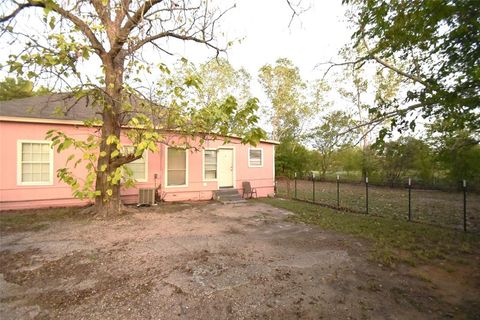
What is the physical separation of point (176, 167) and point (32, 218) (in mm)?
4745

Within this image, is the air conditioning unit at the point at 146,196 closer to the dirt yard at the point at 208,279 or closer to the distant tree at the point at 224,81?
the dirt yard at the point at 208,279

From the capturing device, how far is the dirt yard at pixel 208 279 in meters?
2.75

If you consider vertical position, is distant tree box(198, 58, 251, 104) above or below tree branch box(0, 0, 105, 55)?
above

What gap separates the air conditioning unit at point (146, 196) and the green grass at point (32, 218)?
1.93 metres

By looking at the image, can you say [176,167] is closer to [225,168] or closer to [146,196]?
[146,196]

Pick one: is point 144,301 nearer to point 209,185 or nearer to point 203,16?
point 203,16

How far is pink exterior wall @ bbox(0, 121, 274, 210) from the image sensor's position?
757 centimetres

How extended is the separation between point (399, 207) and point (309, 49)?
6.96 m

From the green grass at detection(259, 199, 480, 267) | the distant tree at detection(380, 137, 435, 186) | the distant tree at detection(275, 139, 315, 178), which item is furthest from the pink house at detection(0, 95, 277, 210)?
the distant tree at detection(380, 137, 435, 186)

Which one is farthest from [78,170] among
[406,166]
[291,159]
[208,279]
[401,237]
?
[406,166]

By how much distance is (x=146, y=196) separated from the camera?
8.92m

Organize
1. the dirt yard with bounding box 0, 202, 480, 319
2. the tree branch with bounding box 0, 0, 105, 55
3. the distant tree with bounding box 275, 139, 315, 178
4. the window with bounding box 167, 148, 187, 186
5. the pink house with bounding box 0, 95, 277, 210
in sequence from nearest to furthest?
the dirt yard with bounding box 0, 202, 480, 319, the tree branch with bounding box 0, 0, 105, 55, the pink house with bounding box 0, 95, 277, 210, the window with bounding box 167, 148, 187, 186, the distant tree with bounding box 275, 139, 315, 178

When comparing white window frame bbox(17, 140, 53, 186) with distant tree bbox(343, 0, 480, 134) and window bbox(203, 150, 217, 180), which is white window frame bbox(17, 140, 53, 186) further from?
distant tree bbox(343, 0, 480, 134)

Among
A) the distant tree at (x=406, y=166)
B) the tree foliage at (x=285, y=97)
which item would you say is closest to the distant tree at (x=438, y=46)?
the distant tree at (x=406, y=166)
